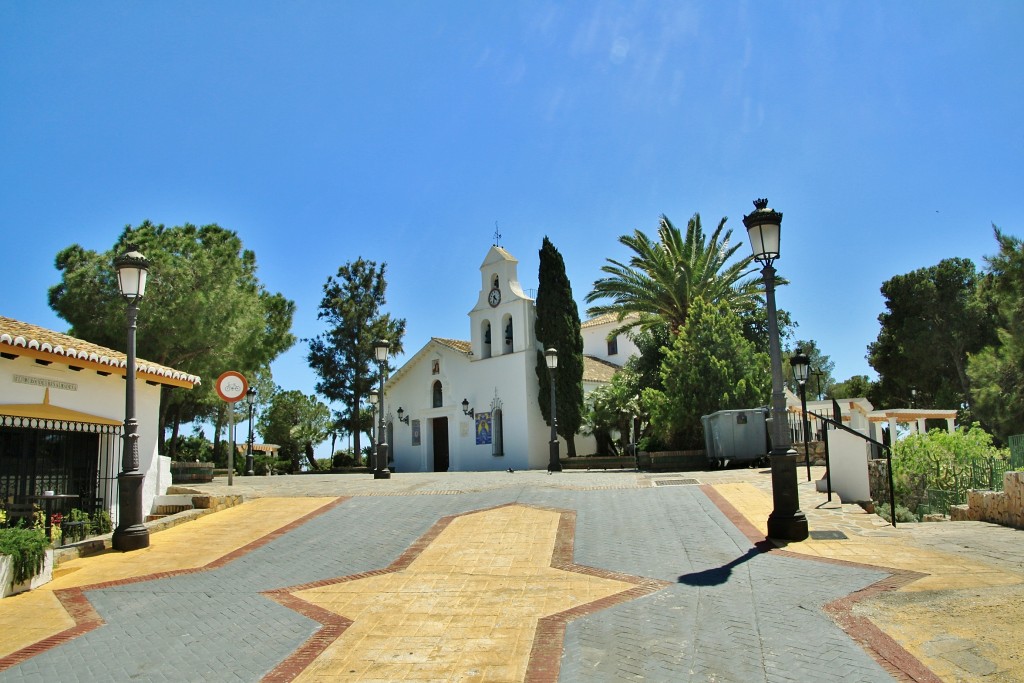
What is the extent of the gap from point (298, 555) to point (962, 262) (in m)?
48.9

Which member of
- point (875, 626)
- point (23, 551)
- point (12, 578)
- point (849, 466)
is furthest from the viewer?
point (849, 466)

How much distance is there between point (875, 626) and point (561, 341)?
2587 cm

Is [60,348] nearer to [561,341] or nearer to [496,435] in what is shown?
[561,341]

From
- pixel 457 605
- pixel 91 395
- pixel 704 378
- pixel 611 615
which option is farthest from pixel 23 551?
pixel 704 378

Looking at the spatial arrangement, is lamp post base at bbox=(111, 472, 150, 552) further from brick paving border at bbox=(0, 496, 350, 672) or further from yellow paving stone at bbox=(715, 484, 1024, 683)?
yellow paving stone at bbox=(715, 484, 1024, 683)

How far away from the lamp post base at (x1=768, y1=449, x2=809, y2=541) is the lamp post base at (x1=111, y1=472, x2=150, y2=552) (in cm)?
884

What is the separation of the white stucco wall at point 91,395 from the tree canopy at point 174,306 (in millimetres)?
7826

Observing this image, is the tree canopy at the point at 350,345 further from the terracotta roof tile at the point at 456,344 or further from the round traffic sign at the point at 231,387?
the round traffic sign at the point at 231,387

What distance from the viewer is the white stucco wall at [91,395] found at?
11.2 metres

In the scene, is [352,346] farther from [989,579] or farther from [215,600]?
[989,579]

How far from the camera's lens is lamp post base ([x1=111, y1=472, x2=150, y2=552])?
1074 cm

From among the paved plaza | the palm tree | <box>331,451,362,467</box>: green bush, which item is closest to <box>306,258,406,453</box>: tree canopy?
<box>331,451,362,467</box>: green bush

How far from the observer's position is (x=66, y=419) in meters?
11.8

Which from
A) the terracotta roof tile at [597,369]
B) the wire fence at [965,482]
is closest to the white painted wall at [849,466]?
the wire fence at [965,482]
